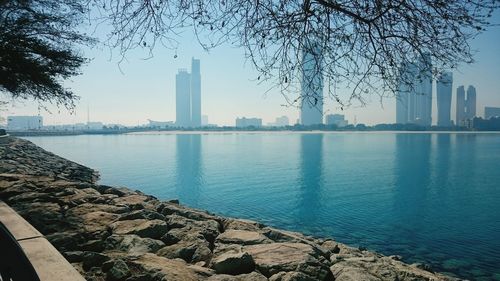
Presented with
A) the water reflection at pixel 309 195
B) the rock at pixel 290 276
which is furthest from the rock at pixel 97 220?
the water reflection at pixel 309 195

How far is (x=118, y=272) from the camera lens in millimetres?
5195

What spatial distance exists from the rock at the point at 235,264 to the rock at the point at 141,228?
2.38m

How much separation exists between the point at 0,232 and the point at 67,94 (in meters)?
16.0

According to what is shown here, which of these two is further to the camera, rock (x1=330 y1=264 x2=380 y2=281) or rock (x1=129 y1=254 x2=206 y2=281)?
rock (x1=330 y1=264 x2=380 y2=281)

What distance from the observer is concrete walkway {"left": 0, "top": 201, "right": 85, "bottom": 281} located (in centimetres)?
417

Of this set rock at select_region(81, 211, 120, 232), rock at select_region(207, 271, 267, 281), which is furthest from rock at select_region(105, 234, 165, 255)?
rock at select_region(207, 271, 267, 281)

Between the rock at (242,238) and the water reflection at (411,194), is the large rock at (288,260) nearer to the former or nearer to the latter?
the rock at (242,238)

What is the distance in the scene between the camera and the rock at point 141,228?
7969mm

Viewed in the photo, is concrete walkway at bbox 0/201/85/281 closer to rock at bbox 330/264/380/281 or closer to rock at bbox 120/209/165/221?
rock at bbox 120/209/165/221

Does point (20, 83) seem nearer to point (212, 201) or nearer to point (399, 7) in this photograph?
point (399, 7)

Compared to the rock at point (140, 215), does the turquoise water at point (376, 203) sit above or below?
below

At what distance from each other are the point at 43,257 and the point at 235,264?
9.00ft

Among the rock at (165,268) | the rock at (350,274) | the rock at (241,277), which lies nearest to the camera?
the rock at (165,268)

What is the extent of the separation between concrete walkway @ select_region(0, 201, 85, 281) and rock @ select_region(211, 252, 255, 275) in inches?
91.9
